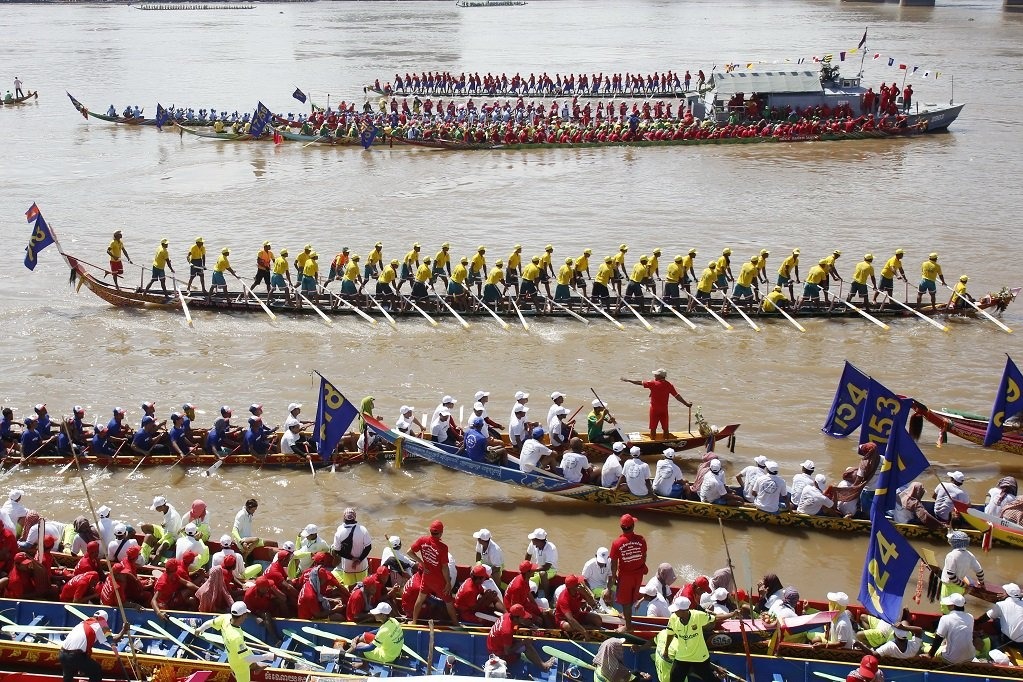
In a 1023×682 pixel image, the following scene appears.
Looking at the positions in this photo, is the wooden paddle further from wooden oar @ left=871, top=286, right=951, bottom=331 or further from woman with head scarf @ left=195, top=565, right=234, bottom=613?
wooden oar @ left=871, top=286, right=951, bottom=331

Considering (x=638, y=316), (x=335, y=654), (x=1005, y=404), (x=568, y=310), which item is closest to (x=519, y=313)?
(x=568, y=310)

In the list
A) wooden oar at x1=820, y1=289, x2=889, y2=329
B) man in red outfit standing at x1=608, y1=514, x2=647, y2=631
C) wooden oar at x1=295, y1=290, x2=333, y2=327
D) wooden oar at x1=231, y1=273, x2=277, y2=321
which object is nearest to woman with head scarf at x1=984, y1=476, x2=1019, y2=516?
man in red outfit standing at x1=608, y1=514, x2=647, y2=631

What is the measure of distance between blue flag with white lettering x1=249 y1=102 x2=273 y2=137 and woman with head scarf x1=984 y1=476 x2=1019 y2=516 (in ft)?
106

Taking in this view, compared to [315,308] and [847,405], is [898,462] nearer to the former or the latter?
[847,405]

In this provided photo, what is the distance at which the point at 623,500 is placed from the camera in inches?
539

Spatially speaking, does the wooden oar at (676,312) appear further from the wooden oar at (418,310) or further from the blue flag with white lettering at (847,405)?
the blue flag with white lettering at (847,405)

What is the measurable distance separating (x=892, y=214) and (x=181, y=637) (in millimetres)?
24852

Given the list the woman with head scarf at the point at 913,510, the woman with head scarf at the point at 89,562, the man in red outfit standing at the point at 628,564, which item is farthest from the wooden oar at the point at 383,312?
the man in red outfit standing at the point at 628,564

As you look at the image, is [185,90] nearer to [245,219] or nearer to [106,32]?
[245,219]

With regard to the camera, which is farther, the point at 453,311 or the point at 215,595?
the point at 453,311

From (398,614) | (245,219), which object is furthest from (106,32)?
(398,614)

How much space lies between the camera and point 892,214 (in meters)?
29.5

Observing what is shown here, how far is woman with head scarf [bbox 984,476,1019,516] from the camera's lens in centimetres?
1258

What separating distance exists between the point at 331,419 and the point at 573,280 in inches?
335
